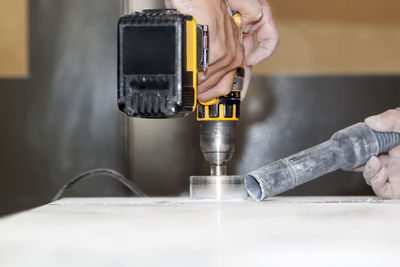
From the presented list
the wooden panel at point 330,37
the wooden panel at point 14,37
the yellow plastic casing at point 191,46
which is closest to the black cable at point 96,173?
the yellow plastic casing at point 191,46

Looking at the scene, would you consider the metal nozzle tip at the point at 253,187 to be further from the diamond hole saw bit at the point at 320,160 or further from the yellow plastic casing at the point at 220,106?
the yellow plastic casing at the point at 220,106

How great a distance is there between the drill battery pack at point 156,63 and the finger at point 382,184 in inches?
16.9

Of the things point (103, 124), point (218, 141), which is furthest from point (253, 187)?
point (103, 124)

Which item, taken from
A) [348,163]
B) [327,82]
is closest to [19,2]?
[327,82]

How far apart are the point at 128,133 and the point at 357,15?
1.12 meters

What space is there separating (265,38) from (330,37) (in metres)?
1.34

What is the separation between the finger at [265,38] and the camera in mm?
1229

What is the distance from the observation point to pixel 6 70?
2.40 meters

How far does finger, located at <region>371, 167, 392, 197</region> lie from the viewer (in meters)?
1.07

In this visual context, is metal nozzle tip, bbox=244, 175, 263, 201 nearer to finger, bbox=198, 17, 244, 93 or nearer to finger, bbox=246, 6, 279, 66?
finger, bbox=198, 17, 244, 93

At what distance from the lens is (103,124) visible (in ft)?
7.70

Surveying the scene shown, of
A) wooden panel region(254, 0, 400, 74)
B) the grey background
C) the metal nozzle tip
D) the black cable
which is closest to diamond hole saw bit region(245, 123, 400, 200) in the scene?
the metal nozzle tip

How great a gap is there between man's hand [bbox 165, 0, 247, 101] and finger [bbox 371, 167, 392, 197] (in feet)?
1.04

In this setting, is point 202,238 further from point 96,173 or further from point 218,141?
point 96,173
